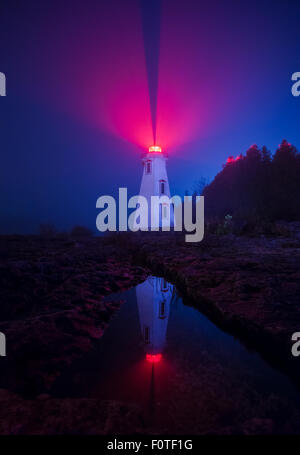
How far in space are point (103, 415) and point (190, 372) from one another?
0.74 meters

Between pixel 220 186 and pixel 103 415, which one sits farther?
pixel 220 186

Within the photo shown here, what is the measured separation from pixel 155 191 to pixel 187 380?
2226 centimetres

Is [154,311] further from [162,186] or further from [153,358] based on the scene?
[162,186]

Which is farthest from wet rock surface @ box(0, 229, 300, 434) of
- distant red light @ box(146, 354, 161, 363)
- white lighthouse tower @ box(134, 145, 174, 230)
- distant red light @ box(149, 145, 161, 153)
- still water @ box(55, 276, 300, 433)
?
distant red light @ box(149, 145, 161, 153)

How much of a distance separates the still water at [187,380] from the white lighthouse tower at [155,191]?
67.2 ft

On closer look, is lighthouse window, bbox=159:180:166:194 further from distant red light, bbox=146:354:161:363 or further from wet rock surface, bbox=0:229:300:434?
distant red light, bbox=146:354:161:363

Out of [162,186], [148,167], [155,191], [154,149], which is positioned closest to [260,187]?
[162,186]

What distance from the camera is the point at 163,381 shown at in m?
1.51

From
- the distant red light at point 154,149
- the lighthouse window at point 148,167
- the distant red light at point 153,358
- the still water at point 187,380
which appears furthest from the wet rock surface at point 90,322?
the distant red light at point 154,149

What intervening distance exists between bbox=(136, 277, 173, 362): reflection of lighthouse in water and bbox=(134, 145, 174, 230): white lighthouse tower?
731 inches

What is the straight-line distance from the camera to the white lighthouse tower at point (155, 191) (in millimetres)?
22969

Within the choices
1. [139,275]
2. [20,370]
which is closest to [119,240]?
[139,275]

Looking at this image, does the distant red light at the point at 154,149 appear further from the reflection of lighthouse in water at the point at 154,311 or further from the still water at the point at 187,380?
the still water at the point at 187,380
